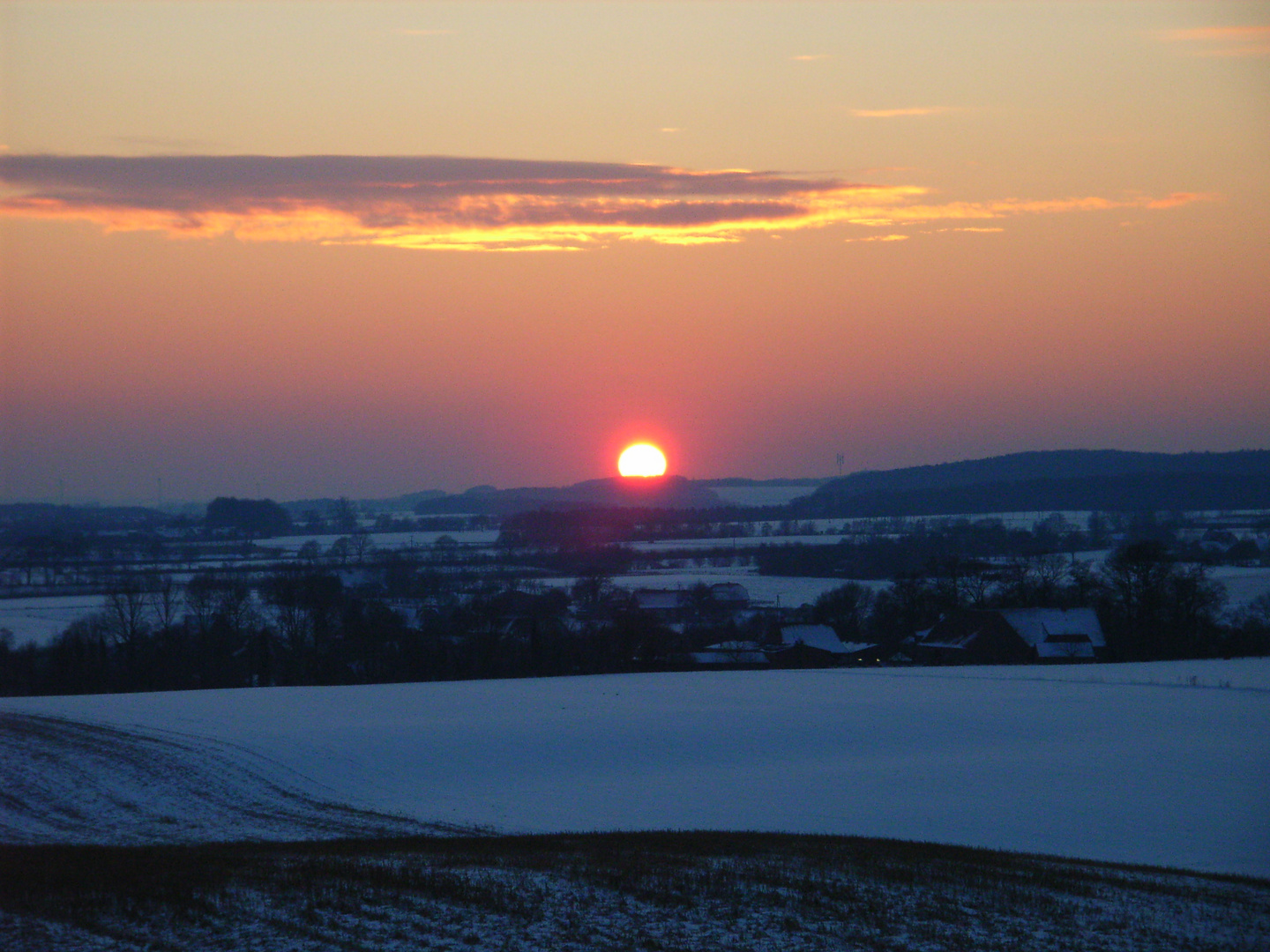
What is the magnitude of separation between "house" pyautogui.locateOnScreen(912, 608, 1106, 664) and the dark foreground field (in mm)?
39356

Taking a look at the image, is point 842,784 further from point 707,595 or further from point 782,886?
point 707,595

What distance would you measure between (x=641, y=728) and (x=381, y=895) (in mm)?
17545

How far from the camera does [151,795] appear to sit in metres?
21.7

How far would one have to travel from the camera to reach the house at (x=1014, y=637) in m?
53.6

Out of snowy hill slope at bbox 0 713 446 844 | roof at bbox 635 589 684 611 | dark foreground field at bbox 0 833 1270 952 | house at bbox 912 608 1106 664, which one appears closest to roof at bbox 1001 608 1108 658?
house at bbox 912 608 1106 664

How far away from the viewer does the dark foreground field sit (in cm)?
1088

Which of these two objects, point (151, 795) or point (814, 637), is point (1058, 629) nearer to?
point (814, 637)

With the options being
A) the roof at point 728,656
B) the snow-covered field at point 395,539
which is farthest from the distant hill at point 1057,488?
the roof at point 728,656

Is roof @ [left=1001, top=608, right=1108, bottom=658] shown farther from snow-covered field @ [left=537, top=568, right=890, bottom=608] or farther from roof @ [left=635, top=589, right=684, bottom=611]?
roof @ [left=635, top=589, right=684, bottom=611]

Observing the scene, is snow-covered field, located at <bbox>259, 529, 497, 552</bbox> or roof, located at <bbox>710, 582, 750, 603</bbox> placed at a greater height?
snow-covered field, located at <bbox>259, 529, 497, 552</bbox>

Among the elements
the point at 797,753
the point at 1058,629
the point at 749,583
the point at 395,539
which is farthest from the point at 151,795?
the point at 395,539

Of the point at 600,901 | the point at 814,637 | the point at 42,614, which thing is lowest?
the point at 814,637

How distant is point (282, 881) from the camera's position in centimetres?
1255

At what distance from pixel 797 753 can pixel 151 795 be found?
1371 cm
